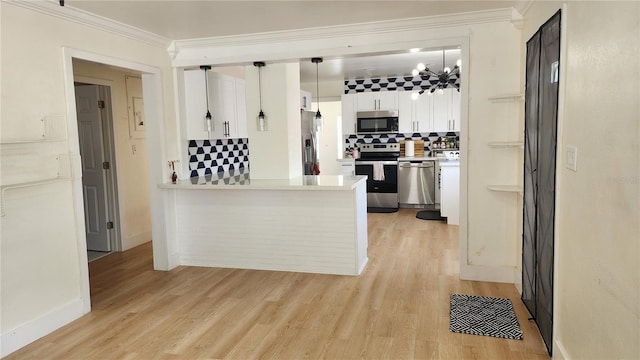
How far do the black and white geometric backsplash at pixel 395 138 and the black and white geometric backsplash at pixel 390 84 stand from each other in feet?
2.65

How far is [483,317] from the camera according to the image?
3121 millimetres

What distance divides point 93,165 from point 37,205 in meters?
2.44

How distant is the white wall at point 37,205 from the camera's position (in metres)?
2.82

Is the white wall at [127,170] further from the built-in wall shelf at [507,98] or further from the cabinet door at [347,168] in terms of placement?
the built-in wall shelf at [507,98]

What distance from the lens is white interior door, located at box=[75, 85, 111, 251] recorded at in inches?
205

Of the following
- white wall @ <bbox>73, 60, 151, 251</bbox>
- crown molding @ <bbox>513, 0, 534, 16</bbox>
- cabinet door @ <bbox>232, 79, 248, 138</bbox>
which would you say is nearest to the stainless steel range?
cabinet door @ <bbox>232, 79, 248, 138</bbox>

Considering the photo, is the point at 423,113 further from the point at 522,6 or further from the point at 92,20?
the point at 92,20

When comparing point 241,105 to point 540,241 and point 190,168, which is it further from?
point 540,241

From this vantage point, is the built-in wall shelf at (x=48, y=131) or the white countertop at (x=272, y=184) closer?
the built-in wall shelf at (x=48, y=131)

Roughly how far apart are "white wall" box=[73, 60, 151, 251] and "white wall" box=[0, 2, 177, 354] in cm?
188

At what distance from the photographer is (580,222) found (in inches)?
81.9

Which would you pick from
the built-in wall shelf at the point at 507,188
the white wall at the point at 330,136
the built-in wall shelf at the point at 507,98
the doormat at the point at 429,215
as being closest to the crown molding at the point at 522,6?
the built-in wall shelf at the point at 507,98

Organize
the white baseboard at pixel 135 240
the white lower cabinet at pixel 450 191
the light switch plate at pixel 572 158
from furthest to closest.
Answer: the white lower cabinet at pixel 450 191
the white baseboard at pixel 135 240
the light switch plate at pixel 572 158

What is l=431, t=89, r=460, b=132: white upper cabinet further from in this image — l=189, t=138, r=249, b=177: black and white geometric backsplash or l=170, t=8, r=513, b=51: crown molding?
l=170, t=8, r=513, b=51: crown molding
